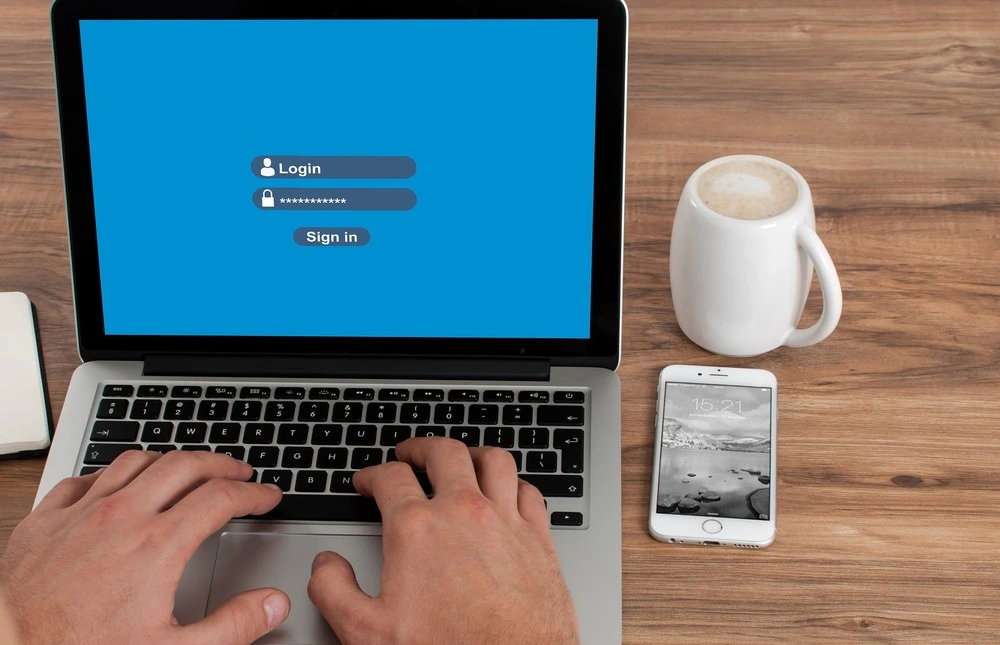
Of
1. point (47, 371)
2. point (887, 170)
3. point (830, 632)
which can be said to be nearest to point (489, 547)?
point (830, 632)

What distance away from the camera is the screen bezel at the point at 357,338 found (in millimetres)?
851

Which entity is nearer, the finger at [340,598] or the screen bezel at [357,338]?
the finger at [340,598]

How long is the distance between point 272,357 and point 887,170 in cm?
72

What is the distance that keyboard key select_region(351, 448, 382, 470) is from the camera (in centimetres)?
85

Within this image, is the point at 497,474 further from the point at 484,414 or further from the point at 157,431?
the point at 157,431

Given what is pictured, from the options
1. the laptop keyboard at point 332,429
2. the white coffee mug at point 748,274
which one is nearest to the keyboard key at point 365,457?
the laptop keyboard at point 332,429

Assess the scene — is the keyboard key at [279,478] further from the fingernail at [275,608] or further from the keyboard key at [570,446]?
the keyboard key at [570,446]

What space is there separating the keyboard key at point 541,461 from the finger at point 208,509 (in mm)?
216

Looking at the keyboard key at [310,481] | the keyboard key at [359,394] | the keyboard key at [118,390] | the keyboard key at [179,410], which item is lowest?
the keyboard key at [310,481]

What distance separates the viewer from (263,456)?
85 cm

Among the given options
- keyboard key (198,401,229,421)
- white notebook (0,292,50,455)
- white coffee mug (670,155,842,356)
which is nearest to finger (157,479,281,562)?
keyboard key (198,401,229,421)

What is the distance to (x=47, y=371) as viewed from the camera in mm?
978

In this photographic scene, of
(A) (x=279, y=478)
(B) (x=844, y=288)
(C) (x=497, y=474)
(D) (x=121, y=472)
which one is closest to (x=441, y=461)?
(C) (x=497, y=474)

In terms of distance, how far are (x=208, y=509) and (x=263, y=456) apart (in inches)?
4.0
